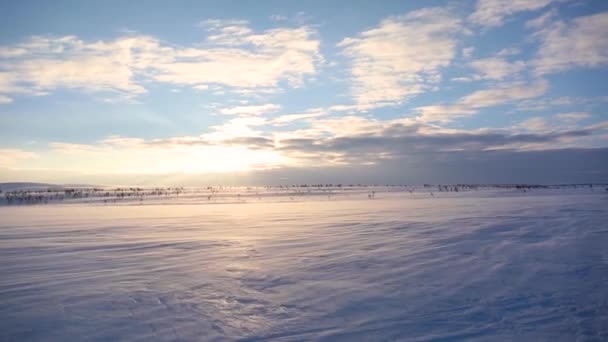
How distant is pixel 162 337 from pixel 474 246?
7449mm

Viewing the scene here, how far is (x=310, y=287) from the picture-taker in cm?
621

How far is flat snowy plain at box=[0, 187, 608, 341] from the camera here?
15.1 feet

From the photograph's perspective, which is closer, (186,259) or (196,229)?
(186,259)

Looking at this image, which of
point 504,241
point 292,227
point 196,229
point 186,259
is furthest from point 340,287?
point 196,229

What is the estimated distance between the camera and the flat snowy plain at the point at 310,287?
4609mm

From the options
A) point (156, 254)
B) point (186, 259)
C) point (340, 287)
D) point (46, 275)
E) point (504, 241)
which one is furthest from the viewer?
point (504, 241)

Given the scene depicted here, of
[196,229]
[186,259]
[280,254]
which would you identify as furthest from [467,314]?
[196,229]

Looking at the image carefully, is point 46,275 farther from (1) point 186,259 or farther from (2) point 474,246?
(2) point 474,246

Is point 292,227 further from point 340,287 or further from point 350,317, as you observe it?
point 350,317

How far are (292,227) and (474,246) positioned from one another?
611cm

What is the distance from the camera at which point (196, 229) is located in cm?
1360

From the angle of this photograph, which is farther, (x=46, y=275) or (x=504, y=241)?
(x=504, y=241)

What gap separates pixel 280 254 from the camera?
8797 mm

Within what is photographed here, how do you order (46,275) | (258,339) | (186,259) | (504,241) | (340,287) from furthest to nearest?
(504,241)
(186,259)
(46,275)
(340,287)
(258,339)
